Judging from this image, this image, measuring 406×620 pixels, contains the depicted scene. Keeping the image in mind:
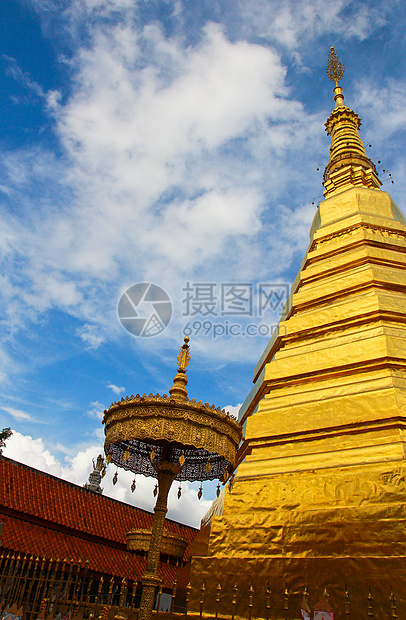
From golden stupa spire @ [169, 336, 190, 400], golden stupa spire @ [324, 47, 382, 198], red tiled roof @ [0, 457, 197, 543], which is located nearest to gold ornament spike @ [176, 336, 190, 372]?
golden stupa spire @ [169, 336, 190, 400]

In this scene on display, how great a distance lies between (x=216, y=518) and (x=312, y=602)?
5.26 ft

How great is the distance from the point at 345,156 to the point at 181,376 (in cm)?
1095

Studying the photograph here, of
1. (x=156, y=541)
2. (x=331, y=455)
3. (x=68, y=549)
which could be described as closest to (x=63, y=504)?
(x=68, y=549)

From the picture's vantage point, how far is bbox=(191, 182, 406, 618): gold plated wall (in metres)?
4.83

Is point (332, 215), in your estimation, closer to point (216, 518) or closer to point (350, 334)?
point (350, 334)

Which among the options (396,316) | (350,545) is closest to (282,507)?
(350,545)

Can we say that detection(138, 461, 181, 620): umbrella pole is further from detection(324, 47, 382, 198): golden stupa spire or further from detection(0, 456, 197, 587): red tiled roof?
detection(324, 47, 382, 198): golden stupa spire

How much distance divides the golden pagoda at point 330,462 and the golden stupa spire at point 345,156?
15.5 ft

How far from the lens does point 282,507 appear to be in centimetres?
559

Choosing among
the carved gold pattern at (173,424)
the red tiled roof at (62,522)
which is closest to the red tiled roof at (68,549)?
the red tiled roof at (62,522)

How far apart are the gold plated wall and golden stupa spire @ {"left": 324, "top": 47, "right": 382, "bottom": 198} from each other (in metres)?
5.25

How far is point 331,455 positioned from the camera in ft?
19.7

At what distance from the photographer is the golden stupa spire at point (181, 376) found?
23.4 ft

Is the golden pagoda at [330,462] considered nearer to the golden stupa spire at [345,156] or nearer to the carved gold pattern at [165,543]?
the carved gold pattern at [165,543]
